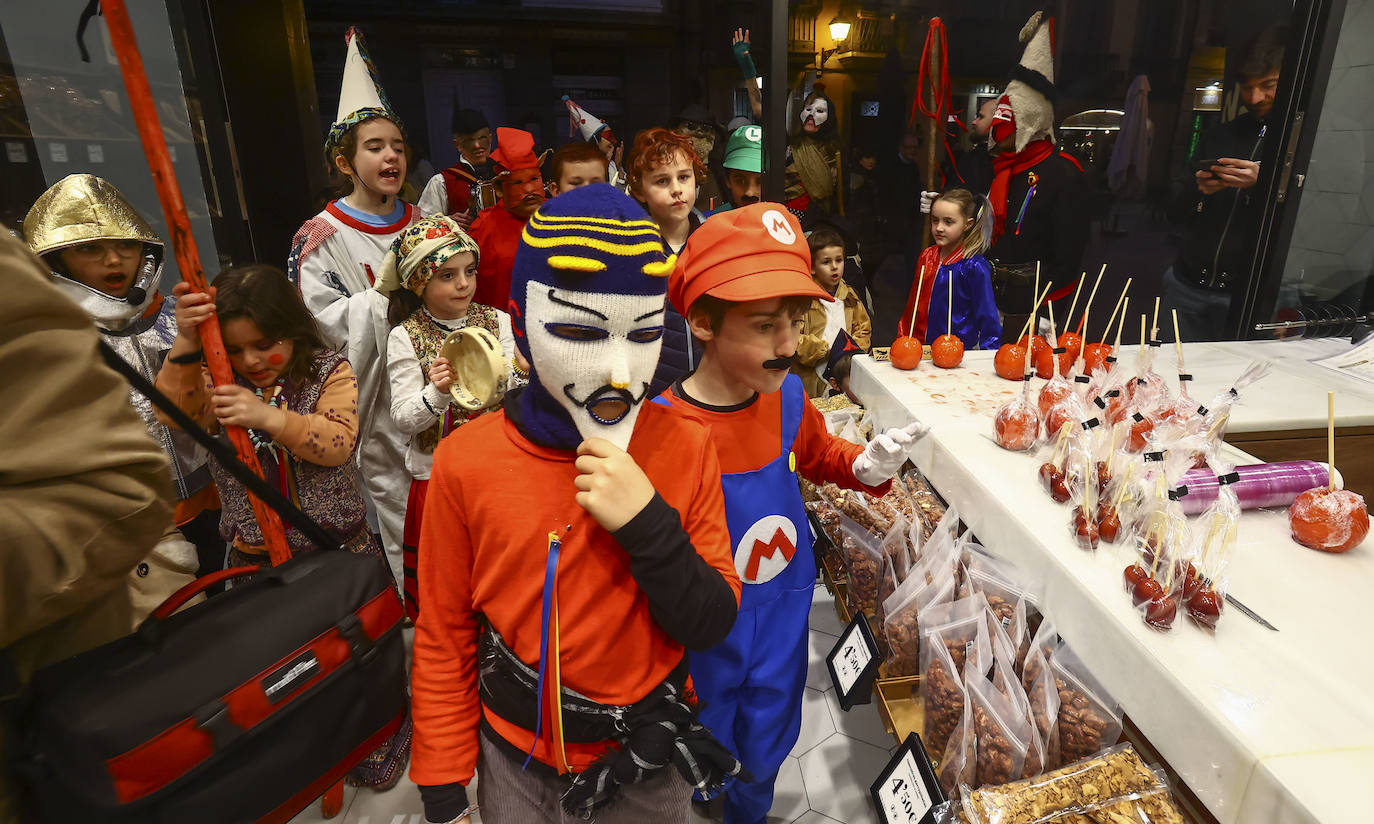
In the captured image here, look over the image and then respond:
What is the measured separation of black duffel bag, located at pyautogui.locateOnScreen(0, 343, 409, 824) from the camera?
70cm

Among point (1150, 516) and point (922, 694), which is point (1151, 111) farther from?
point (922, 694)

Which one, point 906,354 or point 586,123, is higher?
point 586,123

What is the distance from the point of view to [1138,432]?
1.63 metres

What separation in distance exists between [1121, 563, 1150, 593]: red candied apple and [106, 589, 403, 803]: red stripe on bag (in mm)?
1197

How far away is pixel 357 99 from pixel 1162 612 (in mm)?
2854

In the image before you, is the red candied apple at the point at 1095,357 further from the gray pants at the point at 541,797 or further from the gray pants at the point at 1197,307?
the gray pants at the point at 1197,307

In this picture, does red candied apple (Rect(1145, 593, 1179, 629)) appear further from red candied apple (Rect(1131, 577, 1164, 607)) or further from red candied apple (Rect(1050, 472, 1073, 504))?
red candied apple (Rect(1050, 472, 1073, 504))

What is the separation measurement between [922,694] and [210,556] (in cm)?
221

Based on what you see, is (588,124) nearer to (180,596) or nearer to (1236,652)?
(180,596)

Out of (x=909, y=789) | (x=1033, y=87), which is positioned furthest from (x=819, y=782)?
(x=1033, y=87)

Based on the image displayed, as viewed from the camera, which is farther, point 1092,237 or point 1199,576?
point 1092,237

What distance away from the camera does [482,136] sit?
376cm

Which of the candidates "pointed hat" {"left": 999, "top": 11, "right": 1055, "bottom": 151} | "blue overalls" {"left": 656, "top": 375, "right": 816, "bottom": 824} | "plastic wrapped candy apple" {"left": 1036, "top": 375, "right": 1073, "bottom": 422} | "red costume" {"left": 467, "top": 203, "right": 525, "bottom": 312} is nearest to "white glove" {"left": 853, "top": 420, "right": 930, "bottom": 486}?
"blue overalls" {"left": 656, "top": 375, "right": 816, "bottom": 824}

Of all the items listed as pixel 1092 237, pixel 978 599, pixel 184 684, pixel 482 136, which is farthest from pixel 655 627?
pixel 1092 237
